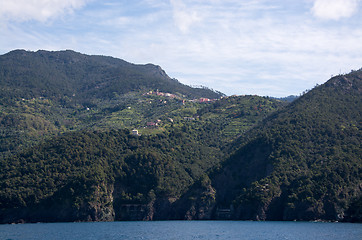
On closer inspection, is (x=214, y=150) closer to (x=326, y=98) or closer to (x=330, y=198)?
(x=326, y=98)

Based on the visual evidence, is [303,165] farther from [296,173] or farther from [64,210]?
[64,210]

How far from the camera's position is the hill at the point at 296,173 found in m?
115

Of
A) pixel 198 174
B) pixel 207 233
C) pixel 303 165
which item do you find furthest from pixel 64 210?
pixel 303 165

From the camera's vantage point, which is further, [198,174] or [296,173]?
[198,174]

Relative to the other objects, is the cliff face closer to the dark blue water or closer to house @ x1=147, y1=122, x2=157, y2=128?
the dark blue water

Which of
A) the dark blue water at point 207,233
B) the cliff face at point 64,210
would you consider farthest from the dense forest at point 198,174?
the dark blue water at point 207,233

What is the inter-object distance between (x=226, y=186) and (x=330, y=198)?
34.5 metres

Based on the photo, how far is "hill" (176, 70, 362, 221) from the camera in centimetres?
11469

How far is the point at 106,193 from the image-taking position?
5157 inches

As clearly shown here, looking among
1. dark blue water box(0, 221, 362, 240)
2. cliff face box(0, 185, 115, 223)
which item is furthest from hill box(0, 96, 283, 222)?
dark blue water box(0, 221, 362, 240)

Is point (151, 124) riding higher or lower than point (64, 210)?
higher

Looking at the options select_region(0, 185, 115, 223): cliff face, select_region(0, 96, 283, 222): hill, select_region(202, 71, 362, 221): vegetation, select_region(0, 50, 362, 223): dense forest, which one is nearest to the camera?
select_region(202, 71, 362, 221): vegetation

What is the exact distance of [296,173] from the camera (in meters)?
125

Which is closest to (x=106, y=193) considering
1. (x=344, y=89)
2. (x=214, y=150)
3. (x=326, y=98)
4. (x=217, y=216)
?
(x=217, y=216)
